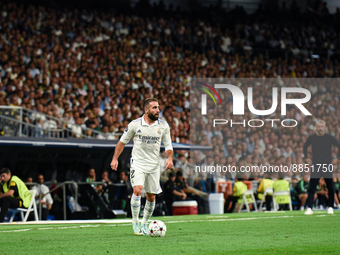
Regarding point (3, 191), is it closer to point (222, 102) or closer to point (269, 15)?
point (222, 102)

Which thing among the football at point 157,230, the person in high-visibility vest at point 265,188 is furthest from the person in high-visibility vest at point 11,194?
the person in high-visibility vest at point 265,188

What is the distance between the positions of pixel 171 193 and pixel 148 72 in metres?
7.20

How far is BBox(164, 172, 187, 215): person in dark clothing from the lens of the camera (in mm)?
17547

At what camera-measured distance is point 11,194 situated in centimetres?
1386

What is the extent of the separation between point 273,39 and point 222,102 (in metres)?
11.0

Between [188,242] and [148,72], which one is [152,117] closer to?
[188,242]

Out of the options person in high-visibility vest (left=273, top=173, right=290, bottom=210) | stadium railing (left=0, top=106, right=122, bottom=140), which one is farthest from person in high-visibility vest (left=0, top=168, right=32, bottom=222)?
person in high-visibility vest (left=273, top=173, right=290, bottom=210)

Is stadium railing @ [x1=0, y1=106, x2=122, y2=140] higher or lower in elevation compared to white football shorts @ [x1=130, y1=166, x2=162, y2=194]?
higher

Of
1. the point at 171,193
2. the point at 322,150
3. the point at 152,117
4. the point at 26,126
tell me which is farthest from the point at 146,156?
the point at 171,193

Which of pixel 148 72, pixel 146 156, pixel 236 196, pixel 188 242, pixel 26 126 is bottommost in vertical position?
pixel 188 242

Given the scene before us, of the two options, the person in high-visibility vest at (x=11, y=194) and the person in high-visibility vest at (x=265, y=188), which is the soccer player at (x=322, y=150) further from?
the person in high-visibility vest at (x=11, y=194)

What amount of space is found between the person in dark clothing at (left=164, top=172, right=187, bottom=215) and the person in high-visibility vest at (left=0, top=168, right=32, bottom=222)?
474 centimetres

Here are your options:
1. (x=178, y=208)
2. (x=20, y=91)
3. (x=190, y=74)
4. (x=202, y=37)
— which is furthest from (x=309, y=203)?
(x=202, y=37)

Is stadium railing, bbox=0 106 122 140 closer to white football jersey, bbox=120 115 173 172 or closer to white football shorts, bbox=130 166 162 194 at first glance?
white football jersey, bbox=120 115 173 172
